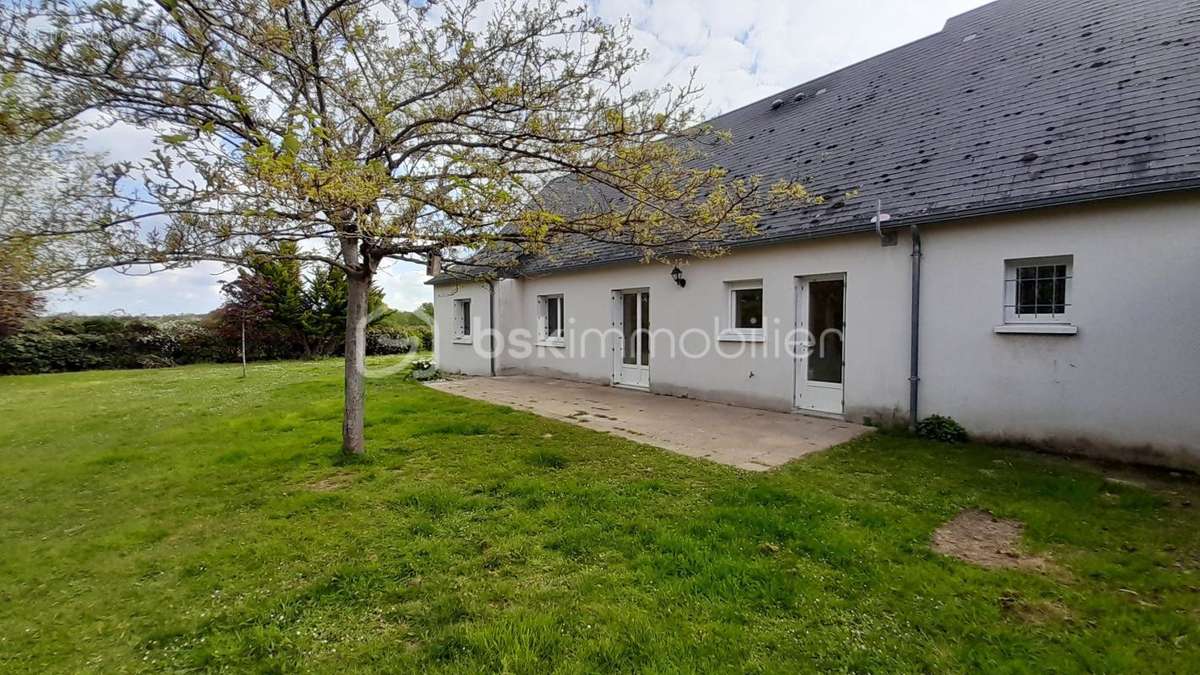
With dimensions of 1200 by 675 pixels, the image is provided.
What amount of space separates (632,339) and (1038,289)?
6802 mm

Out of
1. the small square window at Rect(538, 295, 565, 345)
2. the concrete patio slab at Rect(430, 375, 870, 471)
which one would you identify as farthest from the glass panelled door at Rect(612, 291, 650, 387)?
the small square window at Rect(538, 295, 565, 345)

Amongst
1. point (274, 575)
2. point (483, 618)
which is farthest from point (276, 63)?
point (483, 618)

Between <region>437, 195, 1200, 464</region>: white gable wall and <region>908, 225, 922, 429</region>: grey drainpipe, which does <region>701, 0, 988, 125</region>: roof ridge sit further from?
<region>908, 225, 922, 429</region>: grey drainpipe

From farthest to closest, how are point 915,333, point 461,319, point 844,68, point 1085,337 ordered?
point 461,319
point 844,68
point 915,333
point 1085,337

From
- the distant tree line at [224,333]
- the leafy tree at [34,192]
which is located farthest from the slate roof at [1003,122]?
the distant tree line at [224,333]

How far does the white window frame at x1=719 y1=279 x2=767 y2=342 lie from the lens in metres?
8.49

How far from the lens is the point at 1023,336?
6.06 m

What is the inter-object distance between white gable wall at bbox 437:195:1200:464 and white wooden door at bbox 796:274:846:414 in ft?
0.57

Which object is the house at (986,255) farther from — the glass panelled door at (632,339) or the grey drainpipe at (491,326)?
the grey drainpipe at (491,326)

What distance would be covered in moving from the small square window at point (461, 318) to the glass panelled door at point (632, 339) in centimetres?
618

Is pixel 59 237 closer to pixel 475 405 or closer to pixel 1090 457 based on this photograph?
pixel 475 405

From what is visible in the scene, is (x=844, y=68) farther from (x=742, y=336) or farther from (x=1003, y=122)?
(x=742, y=336)

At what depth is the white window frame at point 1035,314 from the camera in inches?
229

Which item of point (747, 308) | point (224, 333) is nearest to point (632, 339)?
point (747, 308)
